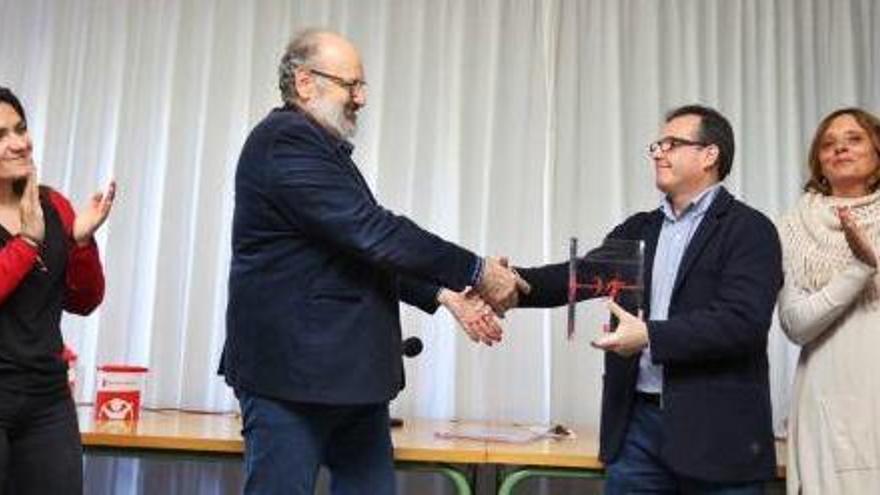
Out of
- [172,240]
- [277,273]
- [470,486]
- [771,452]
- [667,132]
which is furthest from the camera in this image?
[172,240]

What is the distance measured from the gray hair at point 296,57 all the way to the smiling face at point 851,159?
1300mm

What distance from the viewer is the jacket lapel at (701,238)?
6.19 feet

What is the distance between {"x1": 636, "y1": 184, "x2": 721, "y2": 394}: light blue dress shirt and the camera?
1926 millimetres

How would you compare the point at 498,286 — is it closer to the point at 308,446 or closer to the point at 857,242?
the point at 308,446

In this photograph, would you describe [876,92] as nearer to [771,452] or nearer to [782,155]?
[782,155]

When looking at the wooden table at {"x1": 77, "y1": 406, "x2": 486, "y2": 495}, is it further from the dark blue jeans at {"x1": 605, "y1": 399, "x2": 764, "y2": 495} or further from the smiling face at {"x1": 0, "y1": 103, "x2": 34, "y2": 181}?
the smiling face at {"x1": 0, "y1": 103, "x2": 34, "y2": 181}

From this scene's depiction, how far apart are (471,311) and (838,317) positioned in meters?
0.87

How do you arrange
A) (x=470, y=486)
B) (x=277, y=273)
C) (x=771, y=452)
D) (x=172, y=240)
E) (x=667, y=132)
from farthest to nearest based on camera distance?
(x=172, y=240) < (x=470, y=486) < (x=667, y=132) < (x=771, y=452) < (x=277, y=273)

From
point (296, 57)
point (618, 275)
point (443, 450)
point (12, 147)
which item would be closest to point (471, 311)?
point (618, 275)

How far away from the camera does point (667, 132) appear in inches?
81.0

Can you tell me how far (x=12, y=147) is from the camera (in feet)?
5.88

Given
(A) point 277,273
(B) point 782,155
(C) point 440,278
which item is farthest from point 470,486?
(B) point 782,155

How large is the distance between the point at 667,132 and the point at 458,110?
3.75 feet

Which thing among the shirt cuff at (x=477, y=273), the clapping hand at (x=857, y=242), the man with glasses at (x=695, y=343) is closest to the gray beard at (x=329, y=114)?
the shirt cuff at (x=477, y=273)
